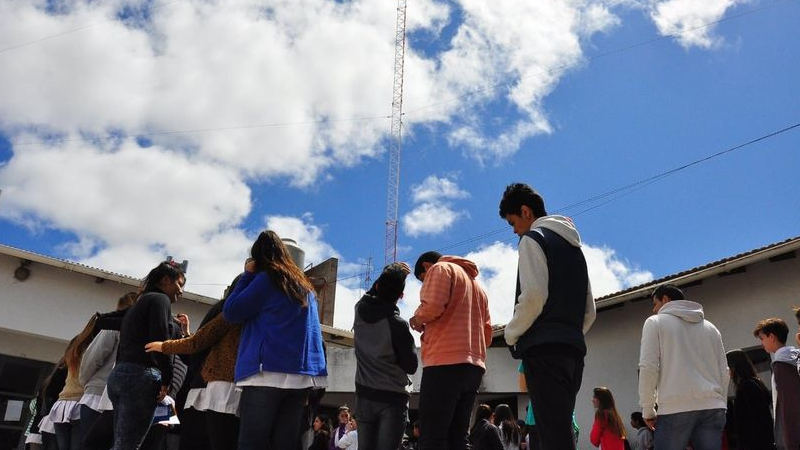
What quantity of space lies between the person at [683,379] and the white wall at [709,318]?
7.23 meters

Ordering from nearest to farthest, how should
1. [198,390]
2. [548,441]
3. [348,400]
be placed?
[548,441] < [198,390] < [348,400]

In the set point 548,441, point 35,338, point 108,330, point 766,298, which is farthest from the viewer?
point 35,338

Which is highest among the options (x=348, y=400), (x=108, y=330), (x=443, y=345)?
(x=348, y=400)

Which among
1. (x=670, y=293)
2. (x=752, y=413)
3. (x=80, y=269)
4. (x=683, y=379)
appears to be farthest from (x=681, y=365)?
(x=80, y=269)

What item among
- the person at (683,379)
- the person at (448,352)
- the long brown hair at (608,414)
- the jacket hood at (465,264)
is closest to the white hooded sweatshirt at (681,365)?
the person at (683,379)

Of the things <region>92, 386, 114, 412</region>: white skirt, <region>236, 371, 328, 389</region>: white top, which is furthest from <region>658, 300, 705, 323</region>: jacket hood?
<region>92, 386, 114, 412</region>: white skirt

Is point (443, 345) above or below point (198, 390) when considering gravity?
above

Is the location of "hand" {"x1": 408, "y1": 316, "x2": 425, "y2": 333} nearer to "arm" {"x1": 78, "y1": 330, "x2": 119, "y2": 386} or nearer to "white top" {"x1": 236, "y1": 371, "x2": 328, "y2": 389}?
"white top" {"x1": 236, "y1": 371, "x2": 328, "y2": 389}

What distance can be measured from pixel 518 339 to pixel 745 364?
10.9 feet

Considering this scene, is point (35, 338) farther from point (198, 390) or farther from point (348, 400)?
point (198, 390)

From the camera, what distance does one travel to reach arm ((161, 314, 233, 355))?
4.01 m

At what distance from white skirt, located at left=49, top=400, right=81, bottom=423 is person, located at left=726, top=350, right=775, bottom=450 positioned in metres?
5.46

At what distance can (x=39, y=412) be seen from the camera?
21.9ft

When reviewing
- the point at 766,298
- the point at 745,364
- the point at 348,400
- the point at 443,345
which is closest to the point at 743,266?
the point at 766,298
